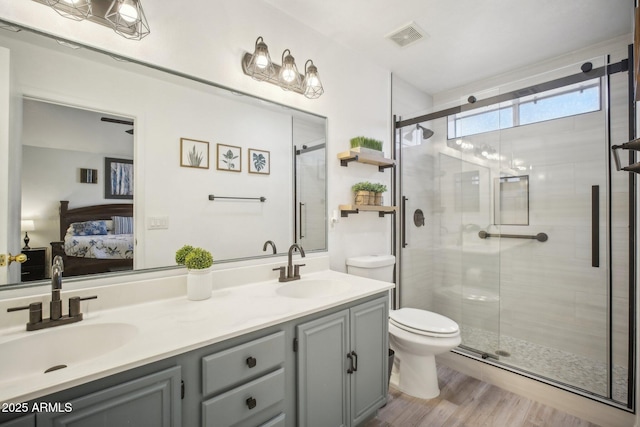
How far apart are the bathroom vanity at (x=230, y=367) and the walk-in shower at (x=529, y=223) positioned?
1.41 meters

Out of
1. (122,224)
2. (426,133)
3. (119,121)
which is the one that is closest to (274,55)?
(119,121)

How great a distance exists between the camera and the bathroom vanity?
0.77 m

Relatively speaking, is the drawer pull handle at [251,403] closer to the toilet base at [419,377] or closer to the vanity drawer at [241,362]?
the vanity drawer at [241,362]

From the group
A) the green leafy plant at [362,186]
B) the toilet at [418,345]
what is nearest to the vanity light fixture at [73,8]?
the green leafy plant at [362,186]

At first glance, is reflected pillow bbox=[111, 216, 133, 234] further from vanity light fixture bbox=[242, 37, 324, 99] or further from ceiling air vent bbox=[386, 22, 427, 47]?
ceiling air vent bbox=[386, 22, 427, 47]

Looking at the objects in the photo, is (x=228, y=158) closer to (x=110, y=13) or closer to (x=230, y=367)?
(x=110, y=13)

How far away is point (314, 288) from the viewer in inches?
72.9

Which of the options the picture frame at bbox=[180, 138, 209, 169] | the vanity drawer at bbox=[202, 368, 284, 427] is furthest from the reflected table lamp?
the vanity drawer at bbox=[202, 368, 284, 427]

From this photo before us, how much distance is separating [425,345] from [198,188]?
1.75 meters

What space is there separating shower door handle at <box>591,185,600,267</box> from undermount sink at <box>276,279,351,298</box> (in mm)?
1971

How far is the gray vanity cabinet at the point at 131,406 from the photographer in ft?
2.46

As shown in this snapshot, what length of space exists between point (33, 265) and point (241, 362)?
920mm

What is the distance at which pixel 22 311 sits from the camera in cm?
106

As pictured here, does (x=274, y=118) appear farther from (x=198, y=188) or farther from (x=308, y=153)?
(x=198, y=188)
